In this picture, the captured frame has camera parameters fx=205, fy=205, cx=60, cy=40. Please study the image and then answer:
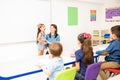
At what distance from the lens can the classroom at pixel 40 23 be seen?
3.04m

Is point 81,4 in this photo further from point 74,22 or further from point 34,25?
point 34,25

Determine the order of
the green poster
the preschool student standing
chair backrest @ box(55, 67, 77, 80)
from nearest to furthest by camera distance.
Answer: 1. chair backrest @ box(55, 67, 77, 80)
2. the preschool student standing
3. the green poster

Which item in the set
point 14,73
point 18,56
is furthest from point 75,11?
point 14,73

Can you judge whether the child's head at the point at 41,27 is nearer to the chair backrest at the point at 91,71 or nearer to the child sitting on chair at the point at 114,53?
the child sitting on chair at the point at 114,53

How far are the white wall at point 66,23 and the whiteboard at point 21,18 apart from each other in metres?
0.41

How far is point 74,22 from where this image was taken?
6203 millimetres

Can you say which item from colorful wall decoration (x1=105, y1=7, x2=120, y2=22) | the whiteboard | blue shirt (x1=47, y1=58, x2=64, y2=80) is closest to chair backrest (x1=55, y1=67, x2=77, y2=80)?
blue shirt (x1=47, y1=58, x2=64, y2=80)

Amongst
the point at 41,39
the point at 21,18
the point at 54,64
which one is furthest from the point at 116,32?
the point at 21,18

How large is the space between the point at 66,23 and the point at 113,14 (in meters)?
2.06

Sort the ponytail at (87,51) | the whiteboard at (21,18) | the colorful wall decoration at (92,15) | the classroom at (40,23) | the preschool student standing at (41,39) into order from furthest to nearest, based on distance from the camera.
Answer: the colorful wall decoration at (92,15) → the preschool student standing at (41,39) → the whiteboard at (21,18) → the classroom at (40,23) → the ponytail at (87,51)

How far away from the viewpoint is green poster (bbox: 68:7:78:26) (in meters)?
6.02

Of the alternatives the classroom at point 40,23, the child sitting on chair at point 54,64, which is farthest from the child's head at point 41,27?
the child sitting on chair at point 54,64

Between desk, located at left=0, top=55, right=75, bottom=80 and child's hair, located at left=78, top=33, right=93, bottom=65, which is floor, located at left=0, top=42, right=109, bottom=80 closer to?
desk, located at left=0, top=55, right=75, bottom=80

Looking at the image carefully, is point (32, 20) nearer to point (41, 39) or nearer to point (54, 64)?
point (41, 39)
